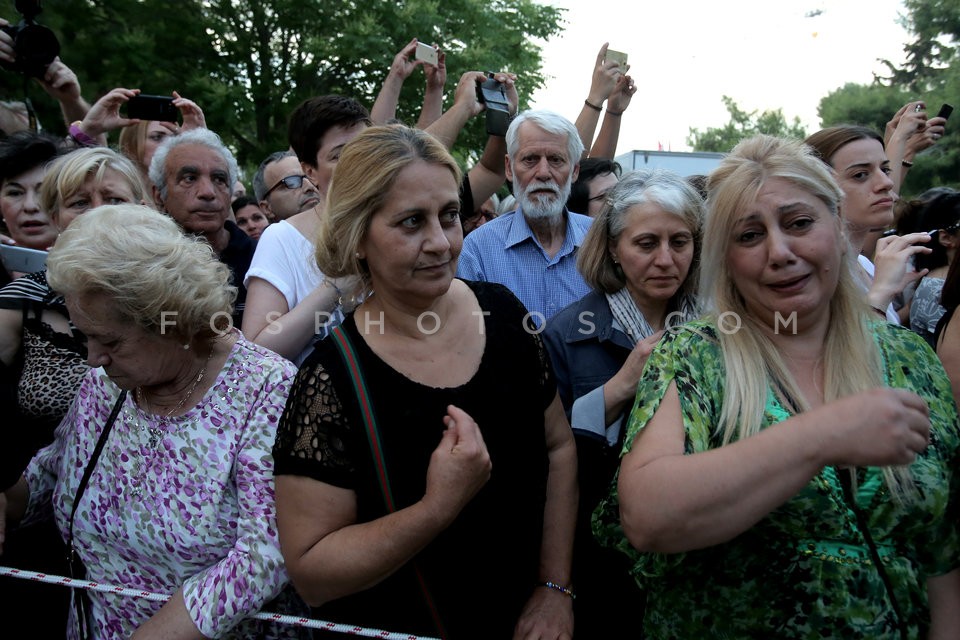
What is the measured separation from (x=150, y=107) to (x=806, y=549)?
385cm

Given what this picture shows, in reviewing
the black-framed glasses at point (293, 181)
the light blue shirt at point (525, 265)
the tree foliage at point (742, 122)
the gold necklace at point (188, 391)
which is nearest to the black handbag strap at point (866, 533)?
the gold necklace at point (188, 391)

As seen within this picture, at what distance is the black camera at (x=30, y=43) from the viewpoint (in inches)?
155

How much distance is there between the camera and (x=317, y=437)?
1.79 metres

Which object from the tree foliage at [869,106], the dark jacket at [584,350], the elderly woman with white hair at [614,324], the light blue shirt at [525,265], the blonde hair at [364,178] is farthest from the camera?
the tree foliage at [869,106]

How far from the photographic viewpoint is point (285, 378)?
219 centimetres

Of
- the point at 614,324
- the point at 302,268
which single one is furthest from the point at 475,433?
the point at 302,268

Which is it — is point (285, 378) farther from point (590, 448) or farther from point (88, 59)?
point (88, 59)

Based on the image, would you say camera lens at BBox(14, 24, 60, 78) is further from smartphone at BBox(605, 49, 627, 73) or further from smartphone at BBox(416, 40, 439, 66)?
smartphone at BBox(605, 49, 627, 73)

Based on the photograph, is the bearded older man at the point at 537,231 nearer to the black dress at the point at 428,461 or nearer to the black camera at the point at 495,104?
the black camera at the point at 495,104

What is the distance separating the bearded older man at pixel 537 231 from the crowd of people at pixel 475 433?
741 mm

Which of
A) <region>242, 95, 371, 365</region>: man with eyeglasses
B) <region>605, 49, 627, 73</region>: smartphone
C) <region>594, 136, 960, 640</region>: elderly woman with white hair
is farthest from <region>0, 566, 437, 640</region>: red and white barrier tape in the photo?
<region>605, 49, 627, 73</region>: smartphone

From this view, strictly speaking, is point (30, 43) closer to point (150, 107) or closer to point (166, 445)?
point (150, 107)

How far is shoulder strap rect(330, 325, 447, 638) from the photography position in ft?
5.98

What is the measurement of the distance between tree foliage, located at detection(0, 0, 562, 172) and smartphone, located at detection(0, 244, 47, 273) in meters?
10.6
